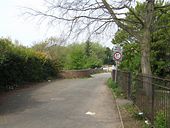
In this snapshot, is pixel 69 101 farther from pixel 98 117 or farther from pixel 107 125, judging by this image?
pixel 107 125

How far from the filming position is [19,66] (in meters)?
26.2

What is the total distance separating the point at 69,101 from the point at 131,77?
3.38m

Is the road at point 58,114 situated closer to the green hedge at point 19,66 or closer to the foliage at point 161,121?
the foliage at point 161,121

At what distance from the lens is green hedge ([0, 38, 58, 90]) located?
2180 centimetres

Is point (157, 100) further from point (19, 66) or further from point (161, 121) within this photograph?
point (19, 66)

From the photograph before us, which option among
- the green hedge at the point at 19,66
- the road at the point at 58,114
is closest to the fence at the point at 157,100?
the road at the point at 58,114

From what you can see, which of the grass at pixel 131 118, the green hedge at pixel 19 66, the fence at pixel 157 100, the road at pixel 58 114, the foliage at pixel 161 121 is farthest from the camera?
the green hedge at pixel 19 66

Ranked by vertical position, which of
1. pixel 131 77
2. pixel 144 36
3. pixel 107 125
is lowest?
pixel 107 125

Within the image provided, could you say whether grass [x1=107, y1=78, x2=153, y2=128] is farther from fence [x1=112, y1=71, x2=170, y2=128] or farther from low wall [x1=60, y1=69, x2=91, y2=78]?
low wall [x1=60, y1=69, x2=91, y2=78]

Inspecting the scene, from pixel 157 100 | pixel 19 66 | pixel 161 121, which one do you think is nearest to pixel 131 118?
pixel 157 100

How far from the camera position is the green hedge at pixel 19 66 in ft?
71.5

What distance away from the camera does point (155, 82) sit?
977 cm

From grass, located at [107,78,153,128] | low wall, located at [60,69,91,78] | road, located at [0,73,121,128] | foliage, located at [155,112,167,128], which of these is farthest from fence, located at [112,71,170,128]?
low wall, located at [60,69,91,78]

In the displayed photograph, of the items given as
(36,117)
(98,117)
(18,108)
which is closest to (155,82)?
(98,117)
